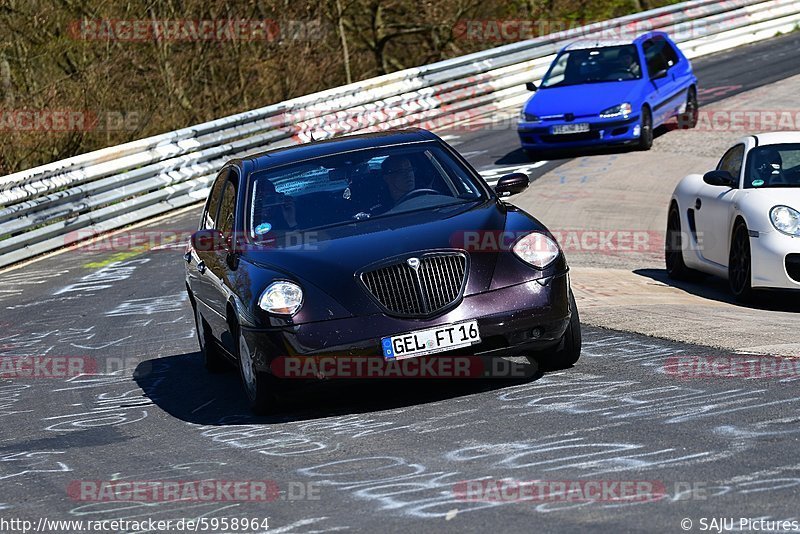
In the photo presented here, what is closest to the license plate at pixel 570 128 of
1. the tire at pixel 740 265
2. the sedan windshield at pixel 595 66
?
the sedan windshield at pixel 595 66

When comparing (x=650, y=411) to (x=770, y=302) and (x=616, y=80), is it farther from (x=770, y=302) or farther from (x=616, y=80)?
(x=616, y=80)

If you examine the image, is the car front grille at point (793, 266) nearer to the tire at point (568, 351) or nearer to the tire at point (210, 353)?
the tire at point (568, 351)

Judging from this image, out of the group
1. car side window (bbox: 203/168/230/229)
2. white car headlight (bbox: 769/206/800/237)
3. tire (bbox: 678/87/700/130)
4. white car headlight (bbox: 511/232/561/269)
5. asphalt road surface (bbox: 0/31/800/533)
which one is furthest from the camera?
tire (bbox: 678/87/700/130)

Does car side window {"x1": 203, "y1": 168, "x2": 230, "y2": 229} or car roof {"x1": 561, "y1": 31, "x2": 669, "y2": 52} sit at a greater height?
car side window {"x1": 203, "y1": 168, "x2": 230, "y2": 229}

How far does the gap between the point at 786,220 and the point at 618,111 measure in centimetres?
971

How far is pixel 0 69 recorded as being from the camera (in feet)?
77.3

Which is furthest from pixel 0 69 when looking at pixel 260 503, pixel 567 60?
pixel 260 503

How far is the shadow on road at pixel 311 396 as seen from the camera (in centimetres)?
767

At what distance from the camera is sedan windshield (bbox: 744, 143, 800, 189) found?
11.3 metres

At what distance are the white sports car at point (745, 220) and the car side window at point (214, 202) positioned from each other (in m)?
4.24

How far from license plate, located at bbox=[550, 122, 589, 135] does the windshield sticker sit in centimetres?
1238

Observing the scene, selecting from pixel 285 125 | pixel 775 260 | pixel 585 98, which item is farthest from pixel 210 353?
pixel 285 125

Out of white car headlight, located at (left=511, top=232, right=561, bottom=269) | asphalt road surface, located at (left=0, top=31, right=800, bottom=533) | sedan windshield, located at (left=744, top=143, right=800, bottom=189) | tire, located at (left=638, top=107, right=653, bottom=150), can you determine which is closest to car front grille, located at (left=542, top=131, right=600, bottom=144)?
tire, located at (left=638, top=107, right=653, bottom=150)

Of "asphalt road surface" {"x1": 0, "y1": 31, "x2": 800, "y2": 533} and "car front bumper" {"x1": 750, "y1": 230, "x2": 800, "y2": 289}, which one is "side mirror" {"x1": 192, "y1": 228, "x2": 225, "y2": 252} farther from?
"car front bumper" {"x1": 750, "y1": 230, "x2": 800, "y2": 289}
